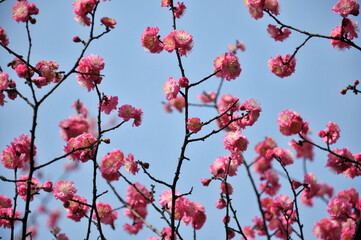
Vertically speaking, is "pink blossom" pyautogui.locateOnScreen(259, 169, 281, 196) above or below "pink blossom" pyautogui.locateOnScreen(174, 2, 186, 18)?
below

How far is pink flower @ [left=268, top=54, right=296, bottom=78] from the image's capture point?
12.1ft

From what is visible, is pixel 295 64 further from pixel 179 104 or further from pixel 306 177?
pixel 179 104

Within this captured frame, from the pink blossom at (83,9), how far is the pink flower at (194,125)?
44.8 inches

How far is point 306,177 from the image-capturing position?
3.52m

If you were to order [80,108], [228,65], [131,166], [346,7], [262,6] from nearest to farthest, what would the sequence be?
[228,65] → [131,166] → [346,7] → [262,6] → [80,108]

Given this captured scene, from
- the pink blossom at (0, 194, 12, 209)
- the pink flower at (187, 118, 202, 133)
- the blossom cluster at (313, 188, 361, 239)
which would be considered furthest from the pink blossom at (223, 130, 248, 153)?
the pink blossom at (0, 194, 12, 209)

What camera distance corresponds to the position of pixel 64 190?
2652 millimetres

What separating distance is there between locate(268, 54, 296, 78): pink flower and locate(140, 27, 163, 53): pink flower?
1574 millimetres

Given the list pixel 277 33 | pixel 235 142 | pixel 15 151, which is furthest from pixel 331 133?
pixel 15 151

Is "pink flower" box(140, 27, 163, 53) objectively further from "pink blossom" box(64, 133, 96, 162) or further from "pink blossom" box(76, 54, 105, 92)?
"pink blossom" box(64, 133, 96, 162)

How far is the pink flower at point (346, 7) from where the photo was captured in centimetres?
298

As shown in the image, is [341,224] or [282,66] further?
[341,224]

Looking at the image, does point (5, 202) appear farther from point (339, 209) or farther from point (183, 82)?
point (339, 209)

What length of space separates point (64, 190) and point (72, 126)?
96.2 inches
